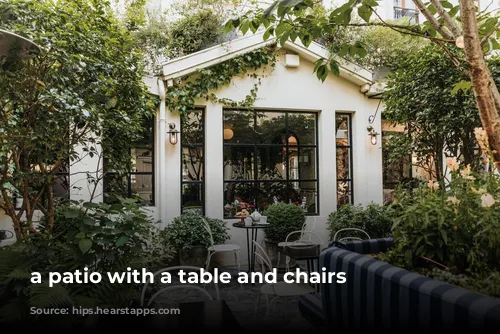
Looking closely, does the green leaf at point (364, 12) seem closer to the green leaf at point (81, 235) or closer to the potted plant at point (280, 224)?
the green leaf at point (81, 235)

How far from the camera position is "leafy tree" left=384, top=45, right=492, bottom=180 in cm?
561

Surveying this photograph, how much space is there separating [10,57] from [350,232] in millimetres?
5853

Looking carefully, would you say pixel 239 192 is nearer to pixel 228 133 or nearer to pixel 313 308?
pixel 228 133

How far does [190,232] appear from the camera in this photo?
6.38 m

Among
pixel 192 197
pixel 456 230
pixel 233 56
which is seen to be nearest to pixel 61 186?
pixel 192 197

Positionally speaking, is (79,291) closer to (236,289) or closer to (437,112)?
(236,289)

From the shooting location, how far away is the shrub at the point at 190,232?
6.36m

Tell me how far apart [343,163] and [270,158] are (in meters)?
1.61

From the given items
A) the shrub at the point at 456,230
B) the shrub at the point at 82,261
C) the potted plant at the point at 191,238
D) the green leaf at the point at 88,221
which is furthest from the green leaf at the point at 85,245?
the potted plant at the point at 191,238

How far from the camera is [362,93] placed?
806 cm

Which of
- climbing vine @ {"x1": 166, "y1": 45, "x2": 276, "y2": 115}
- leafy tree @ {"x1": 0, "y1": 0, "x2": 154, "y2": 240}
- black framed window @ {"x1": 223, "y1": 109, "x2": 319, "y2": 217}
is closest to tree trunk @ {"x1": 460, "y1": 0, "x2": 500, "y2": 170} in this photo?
leafy tree @ {"x1": 0, "y1": 0, "x2": 154, "y2": 240}

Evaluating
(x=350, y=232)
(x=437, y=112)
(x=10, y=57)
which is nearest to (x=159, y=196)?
(x=350, y=232)

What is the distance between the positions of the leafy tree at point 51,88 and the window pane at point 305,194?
13.0ft

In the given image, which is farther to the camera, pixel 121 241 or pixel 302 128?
pixel 302 128
